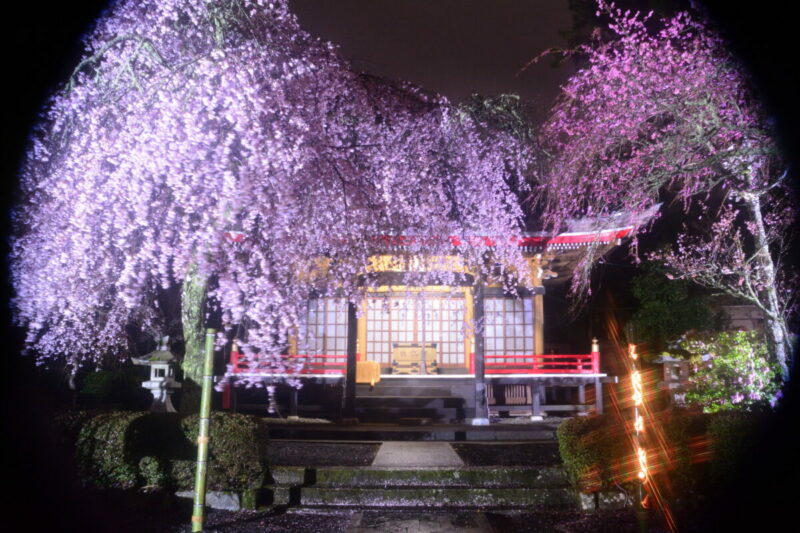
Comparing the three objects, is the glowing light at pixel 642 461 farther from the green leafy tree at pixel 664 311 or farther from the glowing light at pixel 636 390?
the green leafy tree at pixel 664 311

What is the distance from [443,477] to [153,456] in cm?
397

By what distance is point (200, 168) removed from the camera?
599 cm

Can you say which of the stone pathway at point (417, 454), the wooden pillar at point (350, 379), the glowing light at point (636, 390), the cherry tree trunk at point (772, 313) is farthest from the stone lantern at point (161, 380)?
the cherry tree trunk at point (772, 313)

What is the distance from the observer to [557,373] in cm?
1323

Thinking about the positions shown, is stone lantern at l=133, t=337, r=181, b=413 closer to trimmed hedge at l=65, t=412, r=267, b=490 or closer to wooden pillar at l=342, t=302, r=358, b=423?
trimmed hedge at l=65, t=412, r=267, b=490

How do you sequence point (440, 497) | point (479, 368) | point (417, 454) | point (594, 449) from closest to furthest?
1. point (594, 449)
2. point (440, 497)
3. point (417, 454)
4. point (479, 368)

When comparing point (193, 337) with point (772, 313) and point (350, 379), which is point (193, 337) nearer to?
point (350, 379)

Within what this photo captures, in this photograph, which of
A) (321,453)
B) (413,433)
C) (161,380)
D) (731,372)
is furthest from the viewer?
(413,433)

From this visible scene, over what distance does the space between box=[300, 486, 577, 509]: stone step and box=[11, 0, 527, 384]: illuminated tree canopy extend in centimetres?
218

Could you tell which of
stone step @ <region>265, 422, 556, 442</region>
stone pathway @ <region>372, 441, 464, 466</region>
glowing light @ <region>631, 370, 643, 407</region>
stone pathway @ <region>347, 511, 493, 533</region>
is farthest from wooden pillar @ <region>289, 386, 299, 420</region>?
glowing light @ <region>631, 370, 643, 407</region>

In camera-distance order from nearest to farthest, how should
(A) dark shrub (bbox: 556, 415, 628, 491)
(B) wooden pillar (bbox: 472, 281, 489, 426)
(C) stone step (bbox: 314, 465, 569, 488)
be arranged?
(A) dark shrub (bbox: 556, 415, 628, 491)
(C) stone step (bbox: 314, 465, 569, 488)
(B) wooden pillar (bbox: 472, 281, 489, 426)

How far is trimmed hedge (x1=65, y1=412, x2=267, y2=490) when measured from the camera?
6.78 meters

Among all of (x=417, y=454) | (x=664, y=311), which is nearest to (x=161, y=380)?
(x=417, y=454)

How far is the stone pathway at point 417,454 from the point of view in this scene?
26.4 feet
